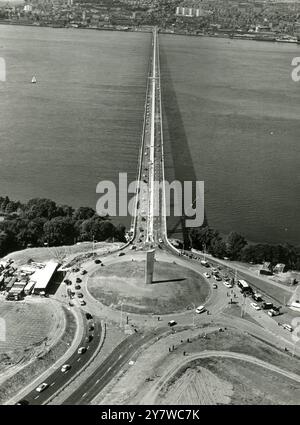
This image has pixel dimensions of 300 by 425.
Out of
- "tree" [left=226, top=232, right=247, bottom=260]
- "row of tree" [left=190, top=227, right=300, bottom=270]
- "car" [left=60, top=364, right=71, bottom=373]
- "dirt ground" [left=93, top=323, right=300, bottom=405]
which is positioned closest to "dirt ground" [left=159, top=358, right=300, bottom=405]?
"dirt ground" [left=93, top=323, right=300, bottom=405]

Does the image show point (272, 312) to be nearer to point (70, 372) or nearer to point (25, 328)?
point (70, 372)

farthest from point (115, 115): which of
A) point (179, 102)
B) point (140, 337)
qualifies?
point (140, 337)

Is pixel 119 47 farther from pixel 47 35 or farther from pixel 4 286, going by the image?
pixel 4 286

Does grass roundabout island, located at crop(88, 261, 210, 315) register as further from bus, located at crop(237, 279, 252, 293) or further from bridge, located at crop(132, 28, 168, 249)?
bridge, located at crop(132, 28, 168, 249)

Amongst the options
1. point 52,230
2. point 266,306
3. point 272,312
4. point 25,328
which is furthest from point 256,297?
point 52,230

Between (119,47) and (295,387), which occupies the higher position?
(119,47)
